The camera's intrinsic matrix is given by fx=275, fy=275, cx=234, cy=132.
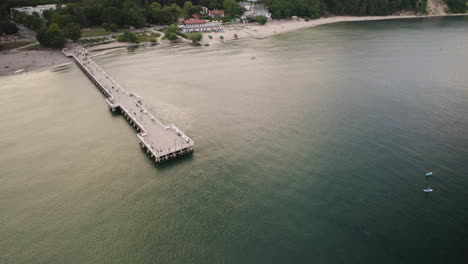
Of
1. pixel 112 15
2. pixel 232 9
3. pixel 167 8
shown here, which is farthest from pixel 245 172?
pixel 232 9

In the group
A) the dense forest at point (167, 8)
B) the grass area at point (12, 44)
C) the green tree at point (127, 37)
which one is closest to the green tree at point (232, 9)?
the dense forest at point (167, 8)

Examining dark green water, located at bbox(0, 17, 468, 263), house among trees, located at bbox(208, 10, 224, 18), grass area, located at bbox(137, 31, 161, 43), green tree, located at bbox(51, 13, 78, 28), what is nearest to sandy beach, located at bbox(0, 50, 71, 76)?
dark green water, located at bbox(0, 17, 468, 263)

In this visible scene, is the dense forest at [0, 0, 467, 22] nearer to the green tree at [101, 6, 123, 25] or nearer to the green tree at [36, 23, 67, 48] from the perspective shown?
the green tree at [101, 6, 123, 25]

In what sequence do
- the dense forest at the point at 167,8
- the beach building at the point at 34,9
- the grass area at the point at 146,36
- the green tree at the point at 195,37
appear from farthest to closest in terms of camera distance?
1. the beach building at the point at 34,9
2. the dense forest at the point at 167,8
3. the grass area at the point at 146,36
4. the green tree at the point at 195,37

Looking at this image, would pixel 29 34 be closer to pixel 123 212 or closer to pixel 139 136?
pixel 139 136

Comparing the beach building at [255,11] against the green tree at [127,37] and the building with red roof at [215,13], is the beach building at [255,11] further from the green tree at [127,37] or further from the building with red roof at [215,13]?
the green tree at [127,37]

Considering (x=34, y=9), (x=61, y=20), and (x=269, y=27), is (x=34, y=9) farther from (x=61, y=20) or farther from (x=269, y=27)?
(x=269, y=27)

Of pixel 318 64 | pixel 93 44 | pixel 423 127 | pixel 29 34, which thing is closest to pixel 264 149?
pixel 423 127
